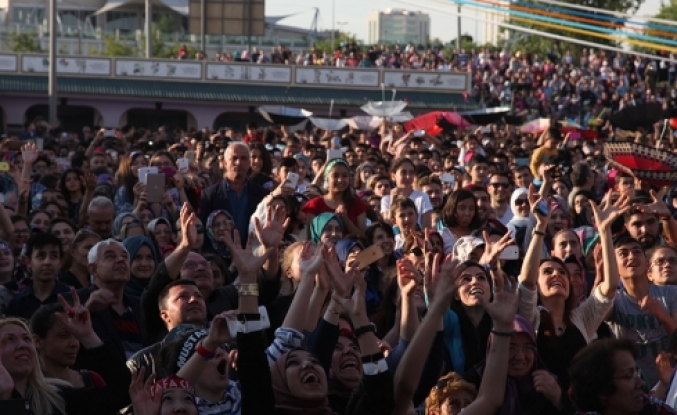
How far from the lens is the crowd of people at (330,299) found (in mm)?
6582

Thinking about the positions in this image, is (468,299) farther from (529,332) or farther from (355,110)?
(355,110)

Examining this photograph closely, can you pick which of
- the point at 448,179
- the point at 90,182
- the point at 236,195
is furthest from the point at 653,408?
the point at 448,179

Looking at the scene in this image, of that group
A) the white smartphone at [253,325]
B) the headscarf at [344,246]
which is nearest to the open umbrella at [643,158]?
the headscarf at [344,246]

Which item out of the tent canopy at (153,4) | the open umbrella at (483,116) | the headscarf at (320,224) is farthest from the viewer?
the tent canopy at (153,4)

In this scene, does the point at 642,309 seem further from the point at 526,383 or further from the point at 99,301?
the point at 99,301

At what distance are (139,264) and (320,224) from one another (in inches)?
56.3

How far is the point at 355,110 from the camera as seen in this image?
160 feet

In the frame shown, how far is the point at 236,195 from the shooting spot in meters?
12.4

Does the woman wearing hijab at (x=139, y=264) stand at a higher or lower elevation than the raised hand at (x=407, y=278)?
lower

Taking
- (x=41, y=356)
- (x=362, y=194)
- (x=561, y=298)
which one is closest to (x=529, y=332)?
(x=561, y=298)

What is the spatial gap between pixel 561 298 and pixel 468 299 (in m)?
0.76

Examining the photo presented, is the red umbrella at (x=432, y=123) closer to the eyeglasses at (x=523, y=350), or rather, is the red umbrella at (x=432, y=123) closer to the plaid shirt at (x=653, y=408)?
the eyeglasses at (x=523, y=350)

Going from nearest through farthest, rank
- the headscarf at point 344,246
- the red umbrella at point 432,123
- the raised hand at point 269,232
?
the raised hand at point 269,232 → the headscarf at point 344,246 → the red umbrella at point 432,123

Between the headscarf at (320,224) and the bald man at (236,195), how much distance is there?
5.83 feet
